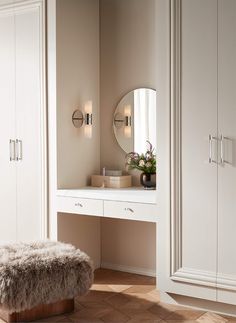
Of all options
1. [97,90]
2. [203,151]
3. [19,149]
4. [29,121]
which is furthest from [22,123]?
[203,151]

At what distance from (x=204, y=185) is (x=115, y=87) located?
1.41 m

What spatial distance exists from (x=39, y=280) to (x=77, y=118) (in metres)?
1.52

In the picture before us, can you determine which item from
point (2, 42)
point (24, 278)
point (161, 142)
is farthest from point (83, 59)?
point (24, 278)

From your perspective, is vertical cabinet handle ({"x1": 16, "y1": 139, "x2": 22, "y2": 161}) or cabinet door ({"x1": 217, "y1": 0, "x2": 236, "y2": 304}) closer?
cabinet door ({"x1": 217, "y1": 0, "x2": 236, "y2": 304})

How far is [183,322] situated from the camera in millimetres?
3225

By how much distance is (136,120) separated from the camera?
4.22m

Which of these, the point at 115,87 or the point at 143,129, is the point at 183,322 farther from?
the point at 115,87

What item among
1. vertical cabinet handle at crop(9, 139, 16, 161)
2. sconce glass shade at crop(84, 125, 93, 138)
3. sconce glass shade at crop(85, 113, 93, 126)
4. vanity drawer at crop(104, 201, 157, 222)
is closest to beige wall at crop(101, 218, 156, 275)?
vanity drawer at crop(104, 201, 157, 222)

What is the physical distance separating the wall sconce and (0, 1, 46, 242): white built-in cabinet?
306 millimetres

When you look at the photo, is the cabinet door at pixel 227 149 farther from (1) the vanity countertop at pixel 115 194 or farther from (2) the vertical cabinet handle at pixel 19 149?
(2) the vertical cabinet handle at pixel 19 149

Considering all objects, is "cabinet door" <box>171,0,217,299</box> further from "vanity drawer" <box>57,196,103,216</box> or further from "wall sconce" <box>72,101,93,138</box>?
"wall sconce" <box>72,101,93,138</box>

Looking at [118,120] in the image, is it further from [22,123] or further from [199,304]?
[199,304]

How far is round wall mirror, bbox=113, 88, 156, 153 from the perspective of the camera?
4.14m

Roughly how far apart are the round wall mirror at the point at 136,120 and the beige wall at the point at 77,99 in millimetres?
228
